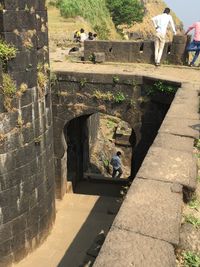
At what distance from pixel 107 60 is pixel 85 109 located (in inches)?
107

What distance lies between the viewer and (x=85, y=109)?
10.2m

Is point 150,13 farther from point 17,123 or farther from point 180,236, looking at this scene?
point 180,236

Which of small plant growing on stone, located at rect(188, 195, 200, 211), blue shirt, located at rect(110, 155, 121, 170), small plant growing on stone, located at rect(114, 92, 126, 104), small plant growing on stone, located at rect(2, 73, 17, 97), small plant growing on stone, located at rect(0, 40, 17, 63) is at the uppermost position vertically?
small plant growing on stone, located at rect(0, 40, 17, 63)

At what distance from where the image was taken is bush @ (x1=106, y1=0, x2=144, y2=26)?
42.1 m

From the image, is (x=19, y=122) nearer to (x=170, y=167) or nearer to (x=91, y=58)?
(x=170, y=167)

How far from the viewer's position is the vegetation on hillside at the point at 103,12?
3152 centimetres

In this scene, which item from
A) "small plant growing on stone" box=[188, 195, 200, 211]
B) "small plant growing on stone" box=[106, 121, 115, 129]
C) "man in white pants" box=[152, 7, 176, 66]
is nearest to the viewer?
"small plant growing on stone" box=[188, 195, 200, 211]

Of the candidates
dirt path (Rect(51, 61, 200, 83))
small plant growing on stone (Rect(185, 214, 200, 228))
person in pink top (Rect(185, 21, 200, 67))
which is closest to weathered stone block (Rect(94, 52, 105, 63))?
dirt path (Rect(51, 61, 200, 83))

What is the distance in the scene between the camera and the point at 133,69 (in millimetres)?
10828

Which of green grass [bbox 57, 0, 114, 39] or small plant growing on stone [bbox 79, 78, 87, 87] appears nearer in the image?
small plant growing on stone [bbox 79, 78, 87, 87]

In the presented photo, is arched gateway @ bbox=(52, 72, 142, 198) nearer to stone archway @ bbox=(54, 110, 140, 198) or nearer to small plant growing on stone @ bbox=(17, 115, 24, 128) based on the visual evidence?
stone archway @ bbox=(54, 110, 140, 198)

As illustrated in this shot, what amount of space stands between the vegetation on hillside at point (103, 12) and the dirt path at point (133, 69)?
64.2 ft

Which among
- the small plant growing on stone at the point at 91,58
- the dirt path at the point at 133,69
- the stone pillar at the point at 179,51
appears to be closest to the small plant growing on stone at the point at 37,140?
the dirt path at the point at 133,69

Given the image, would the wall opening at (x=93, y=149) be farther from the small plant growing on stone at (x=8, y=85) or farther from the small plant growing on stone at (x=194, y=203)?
the small plant growing on stone at (x=194, y=203)
